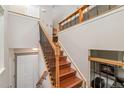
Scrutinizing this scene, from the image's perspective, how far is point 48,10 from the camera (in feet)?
17.3

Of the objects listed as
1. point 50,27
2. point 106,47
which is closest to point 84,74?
point 106,47

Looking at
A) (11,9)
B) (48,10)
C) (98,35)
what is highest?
(48,10)

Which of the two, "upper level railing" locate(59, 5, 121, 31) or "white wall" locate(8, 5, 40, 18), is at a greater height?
"white wall" locate(8, 5, 40, 18)

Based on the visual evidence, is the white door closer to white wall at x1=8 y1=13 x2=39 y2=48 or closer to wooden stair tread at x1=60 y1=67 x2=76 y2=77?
white wall at x1=8 y1=13 x2=39 y2=48

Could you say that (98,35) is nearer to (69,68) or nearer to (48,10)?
(69,68)

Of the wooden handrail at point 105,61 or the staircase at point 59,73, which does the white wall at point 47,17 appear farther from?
the wooden handrail at point 105,61

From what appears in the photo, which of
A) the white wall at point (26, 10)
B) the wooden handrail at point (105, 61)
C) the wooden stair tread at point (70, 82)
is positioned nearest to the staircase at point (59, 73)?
the wooden stair tread at point (70, 82)

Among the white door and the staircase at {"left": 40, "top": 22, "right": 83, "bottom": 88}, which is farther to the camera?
the white door

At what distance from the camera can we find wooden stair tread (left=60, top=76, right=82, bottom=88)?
2.80 metres

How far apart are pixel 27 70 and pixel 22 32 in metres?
1.36

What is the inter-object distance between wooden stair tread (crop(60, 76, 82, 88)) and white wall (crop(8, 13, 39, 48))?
161 centimetres

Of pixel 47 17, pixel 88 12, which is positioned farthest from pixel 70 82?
pixel 47 17

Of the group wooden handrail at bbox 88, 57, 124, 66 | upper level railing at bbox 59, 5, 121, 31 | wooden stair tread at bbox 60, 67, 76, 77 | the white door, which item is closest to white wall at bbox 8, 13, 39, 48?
the white door
